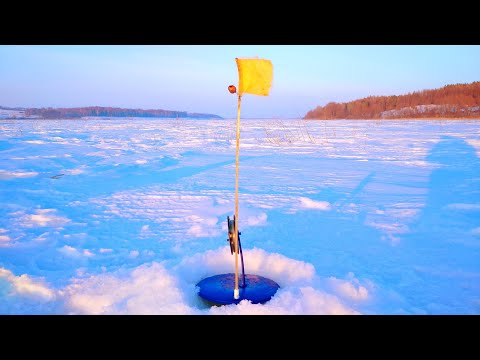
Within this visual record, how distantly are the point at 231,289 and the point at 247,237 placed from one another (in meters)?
1.53

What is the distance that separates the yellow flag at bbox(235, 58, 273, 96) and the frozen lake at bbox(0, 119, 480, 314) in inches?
60.7

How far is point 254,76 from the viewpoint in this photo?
269cm

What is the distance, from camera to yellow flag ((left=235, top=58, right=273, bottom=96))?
267cm

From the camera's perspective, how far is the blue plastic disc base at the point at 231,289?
3.01m

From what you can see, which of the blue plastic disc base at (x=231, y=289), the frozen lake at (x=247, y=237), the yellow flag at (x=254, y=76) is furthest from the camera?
the frozen lake at (x=247, y=237)

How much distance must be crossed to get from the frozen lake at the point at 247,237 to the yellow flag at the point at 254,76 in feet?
5.06

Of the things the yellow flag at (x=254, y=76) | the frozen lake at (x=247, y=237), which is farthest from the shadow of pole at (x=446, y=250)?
the yellow flag at (x=254, y=76)

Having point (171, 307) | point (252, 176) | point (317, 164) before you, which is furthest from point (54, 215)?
point (317, 164)

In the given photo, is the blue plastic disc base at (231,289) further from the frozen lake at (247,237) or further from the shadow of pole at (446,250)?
the shadow of pole at (446,250)

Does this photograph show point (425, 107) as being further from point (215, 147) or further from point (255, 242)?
point (255, 242)

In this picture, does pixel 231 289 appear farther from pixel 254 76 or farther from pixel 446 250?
pixel 446 250

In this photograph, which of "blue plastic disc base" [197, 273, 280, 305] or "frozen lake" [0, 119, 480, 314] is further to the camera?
"frozen lake" [0, 119, 480, 314]

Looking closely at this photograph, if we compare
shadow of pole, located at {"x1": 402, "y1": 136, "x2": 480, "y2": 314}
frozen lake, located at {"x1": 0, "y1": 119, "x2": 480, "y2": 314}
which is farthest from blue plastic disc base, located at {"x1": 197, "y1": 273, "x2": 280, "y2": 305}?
shadow of pole, located at {"x1": 402, "y1": 136, "x2": 480, "y2": 314}

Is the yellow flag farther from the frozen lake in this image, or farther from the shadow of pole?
the shadow of pole
